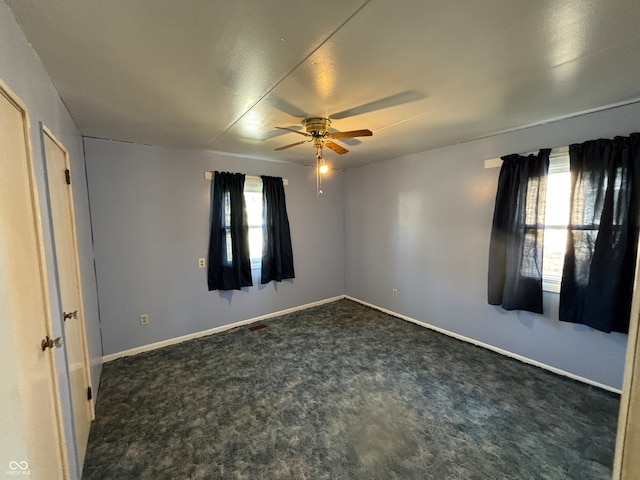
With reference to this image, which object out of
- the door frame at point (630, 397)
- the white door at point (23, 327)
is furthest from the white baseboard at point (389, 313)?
the door frame at point (630, 397)

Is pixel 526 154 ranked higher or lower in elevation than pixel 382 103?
lower

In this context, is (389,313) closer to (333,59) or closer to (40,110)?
(333,59)

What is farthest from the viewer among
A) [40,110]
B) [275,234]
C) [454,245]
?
[275,234]

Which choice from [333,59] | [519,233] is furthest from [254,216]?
[519,233]

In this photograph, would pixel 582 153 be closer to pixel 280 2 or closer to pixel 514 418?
pixel 514 418

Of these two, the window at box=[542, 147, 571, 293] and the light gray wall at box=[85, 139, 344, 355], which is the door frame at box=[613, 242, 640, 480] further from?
the light gray wall at box=[85, 139, 344, 355]

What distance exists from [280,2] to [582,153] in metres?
2.74

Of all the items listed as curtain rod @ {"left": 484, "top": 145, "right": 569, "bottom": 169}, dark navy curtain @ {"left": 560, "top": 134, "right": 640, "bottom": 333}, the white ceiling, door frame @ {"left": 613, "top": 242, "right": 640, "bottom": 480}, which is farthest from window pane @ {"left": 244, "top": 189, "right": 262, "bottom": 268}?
door frame @ {"left": 613, "top": 242, "right": 640, "bottom": 480}

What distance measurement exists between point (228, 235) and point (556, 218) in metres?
3.71

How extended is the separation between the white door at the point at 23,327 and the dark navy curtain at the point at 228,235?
2.27m

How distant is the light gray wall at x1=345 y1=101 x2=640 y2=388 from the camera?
2385 millimetres

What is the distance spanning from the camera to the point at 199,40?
129 cm

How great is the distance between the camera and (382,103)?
79.7 inches

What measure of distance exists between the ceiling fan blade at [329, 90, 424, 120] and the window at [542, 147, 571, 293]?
1641 mm
